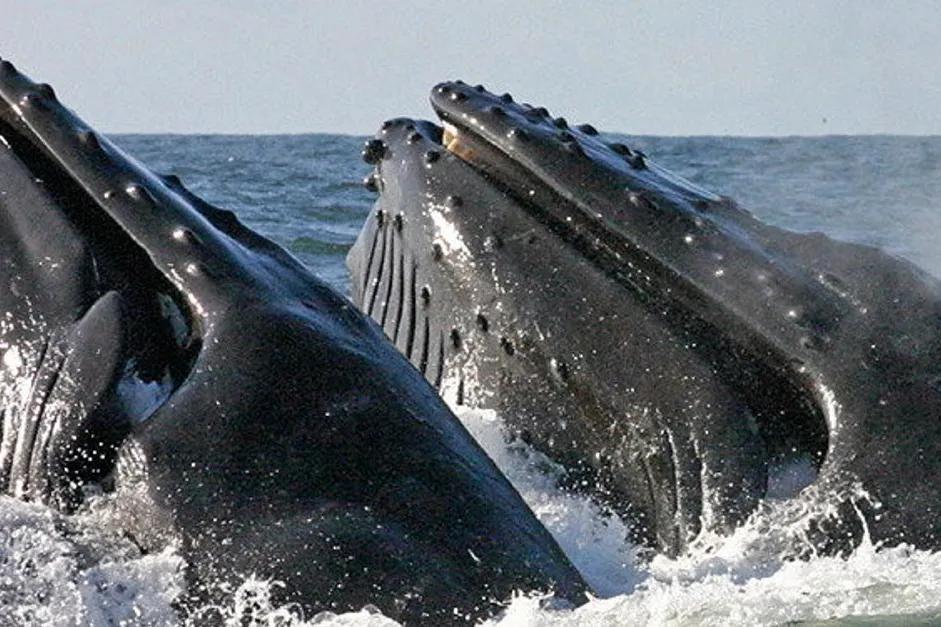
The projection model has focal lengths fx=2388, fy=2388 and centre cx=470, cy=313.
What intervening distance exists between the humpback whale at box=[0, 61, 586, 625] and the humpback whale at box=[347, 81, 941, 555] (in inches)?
40.1

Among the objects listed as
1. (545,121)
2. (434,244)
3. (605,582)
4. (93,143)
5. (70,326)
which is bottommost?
(605,582)

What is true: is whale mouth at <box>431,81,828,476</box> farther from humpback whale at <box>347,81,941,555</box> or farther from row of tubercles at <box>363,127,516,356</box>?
row of tubercles at <box>363,127,516,356</box>

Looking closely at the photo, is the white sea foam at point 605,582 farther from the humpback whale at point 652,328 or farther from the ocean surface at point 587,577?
the humpback whale at point 652,328

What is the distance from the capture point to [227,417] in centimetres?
511

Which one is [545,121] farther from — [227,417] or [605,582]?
[227,417]

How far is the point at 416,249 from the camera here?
6965 millimetres

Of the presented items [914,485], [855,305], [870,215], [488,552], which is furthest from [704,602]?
[870,215]

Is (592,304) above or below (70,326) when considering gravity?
above

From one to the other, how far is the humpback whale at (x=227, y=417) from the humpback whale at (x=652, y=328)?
1.02m

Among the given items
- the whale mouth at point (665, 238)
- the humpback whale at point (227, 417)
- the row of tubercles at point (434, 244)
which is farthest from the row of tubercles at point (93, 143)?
the whale mouth at point (665, 238)

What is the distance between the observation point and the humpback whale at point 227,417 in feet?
16.2

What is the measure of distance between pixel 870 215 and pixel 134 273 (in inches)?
720

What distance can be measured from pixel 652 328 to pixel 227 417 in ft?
5.54

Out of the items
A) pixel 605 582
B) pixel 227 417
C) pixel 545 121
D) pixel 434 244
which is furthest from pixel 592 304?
pixel 227 417
